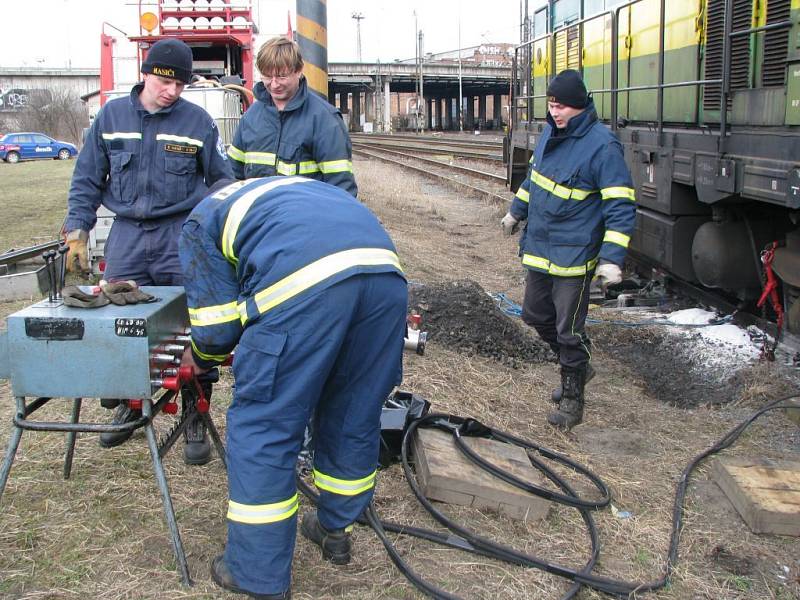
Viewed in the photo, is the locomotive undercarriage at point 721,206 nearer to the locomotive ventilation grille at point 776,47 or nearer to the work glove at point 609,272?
the locomotive ventilation grille at point 776,47

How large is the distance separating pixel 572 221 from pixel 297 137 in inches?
64.7

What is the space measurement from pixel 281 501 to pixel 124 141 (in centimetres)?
209

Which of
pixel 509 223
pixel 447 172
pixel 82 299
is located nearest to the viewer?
pixel 82 299

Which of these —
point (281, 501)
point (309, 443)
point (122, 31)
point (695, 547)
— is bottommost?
point (695, 547)

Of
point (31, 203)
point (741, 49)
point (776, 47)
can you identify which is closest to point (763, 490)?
point (776, 47)

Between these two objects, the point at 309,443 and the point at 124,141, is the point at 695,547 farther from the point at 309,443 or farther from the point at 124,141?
the point at 124,141

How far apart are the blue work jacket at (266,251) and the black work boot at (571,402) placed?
2.34 metres

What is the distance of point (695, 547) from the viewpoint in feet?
11.4

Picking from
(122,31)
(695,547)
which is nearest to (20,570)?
(695,547)

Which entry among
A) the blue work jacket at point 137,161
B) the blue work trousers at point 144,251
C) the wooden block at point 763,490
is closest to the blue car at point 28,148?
the blue work jacket at point 137,161

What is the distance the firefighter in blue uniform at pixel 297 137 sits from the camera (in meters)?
4.16

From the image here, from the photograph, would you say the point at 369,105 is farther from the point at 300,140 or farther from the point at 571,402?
the point at 300,140

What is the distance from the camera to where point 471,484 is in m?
3.65

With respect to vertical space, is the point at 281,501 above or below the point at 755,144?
below
